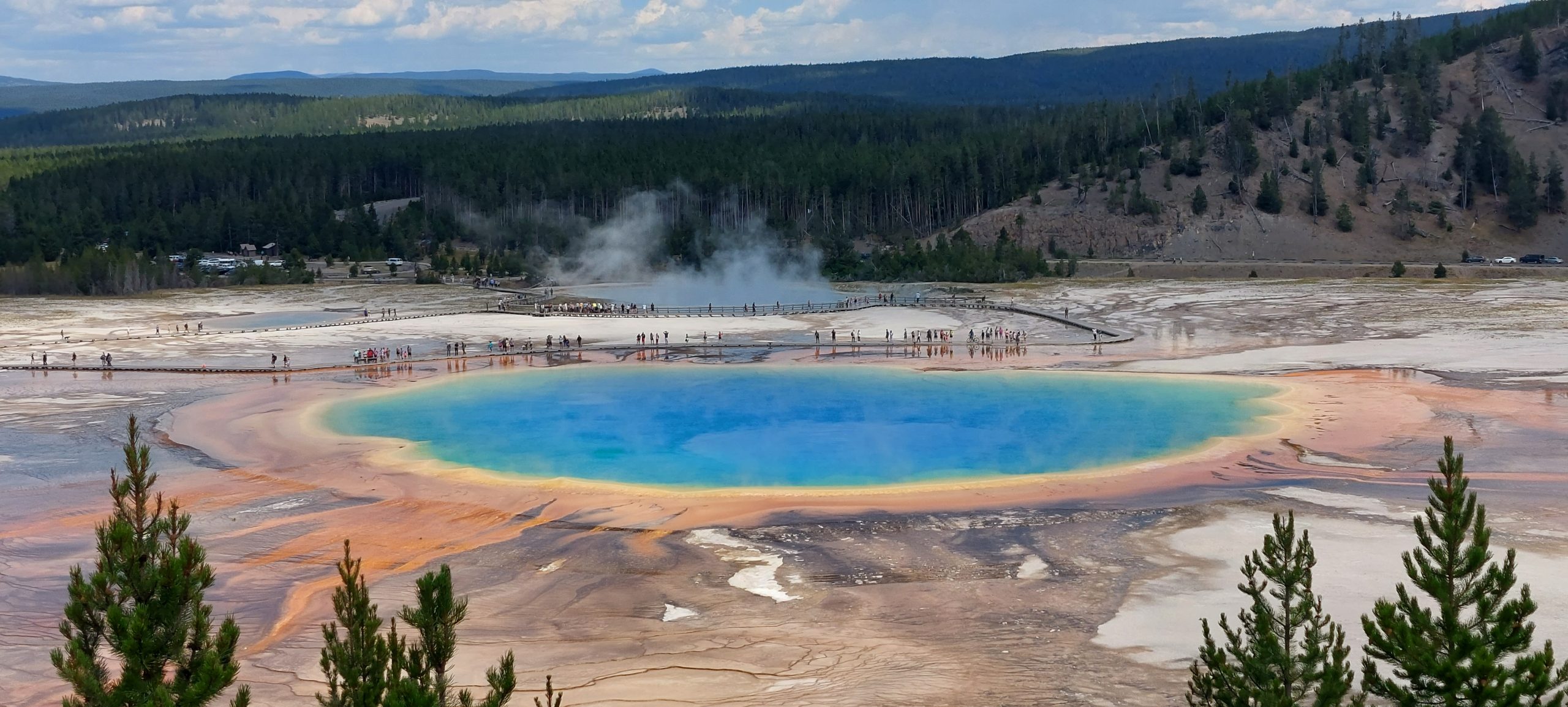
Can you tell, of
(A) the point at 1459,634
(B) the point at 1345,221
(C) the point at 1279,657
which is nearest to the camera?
(A) the point at 1459,634

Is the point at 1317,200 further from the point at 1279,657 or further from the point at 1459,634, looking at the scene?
the point at 1459,634

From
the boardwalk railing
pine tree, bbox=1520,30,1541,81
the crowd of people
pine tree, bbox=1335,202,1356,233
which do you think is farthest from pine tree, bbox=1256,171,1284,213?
the crowd of people

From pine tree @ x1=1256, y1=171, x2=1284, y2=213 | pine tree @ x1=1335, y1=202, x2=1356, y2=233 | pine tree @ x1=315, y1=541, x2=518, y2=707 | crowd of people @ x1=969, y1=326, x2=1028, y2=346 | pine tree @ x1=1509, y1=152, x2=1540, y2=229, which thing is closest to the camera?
pine tree @ x1=315, y1=541, x2=518, y2=707

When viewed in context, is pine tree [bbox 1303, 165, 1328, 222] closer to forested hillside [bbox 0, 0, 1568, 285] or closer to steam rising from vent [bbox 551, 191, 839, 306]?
forested hillside [bbox 0, 0, 1568, 285]

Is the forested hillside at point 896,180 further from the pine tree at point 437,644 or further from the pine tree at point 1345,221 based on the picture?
the pine tree at point 437,644

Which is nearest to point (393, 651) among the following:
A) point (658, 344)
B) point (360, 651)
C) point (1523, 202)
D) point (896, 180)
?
point (360, 651)

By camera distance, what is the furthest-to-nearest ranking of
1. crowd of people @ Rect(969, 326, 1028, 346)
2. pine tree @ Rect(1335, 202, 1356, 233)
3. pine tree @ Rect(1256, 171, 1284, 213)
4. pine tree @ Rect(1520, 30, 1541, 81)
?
pine tree @ Rect(1520, 30, 1541, 81) → pine tree @ Rect(1256, 171, 1284, 213) → pine tree @ Rect(1335, 202, 1356, 233) → crowd of people @ Rect(969, 326, 1028, 346)
